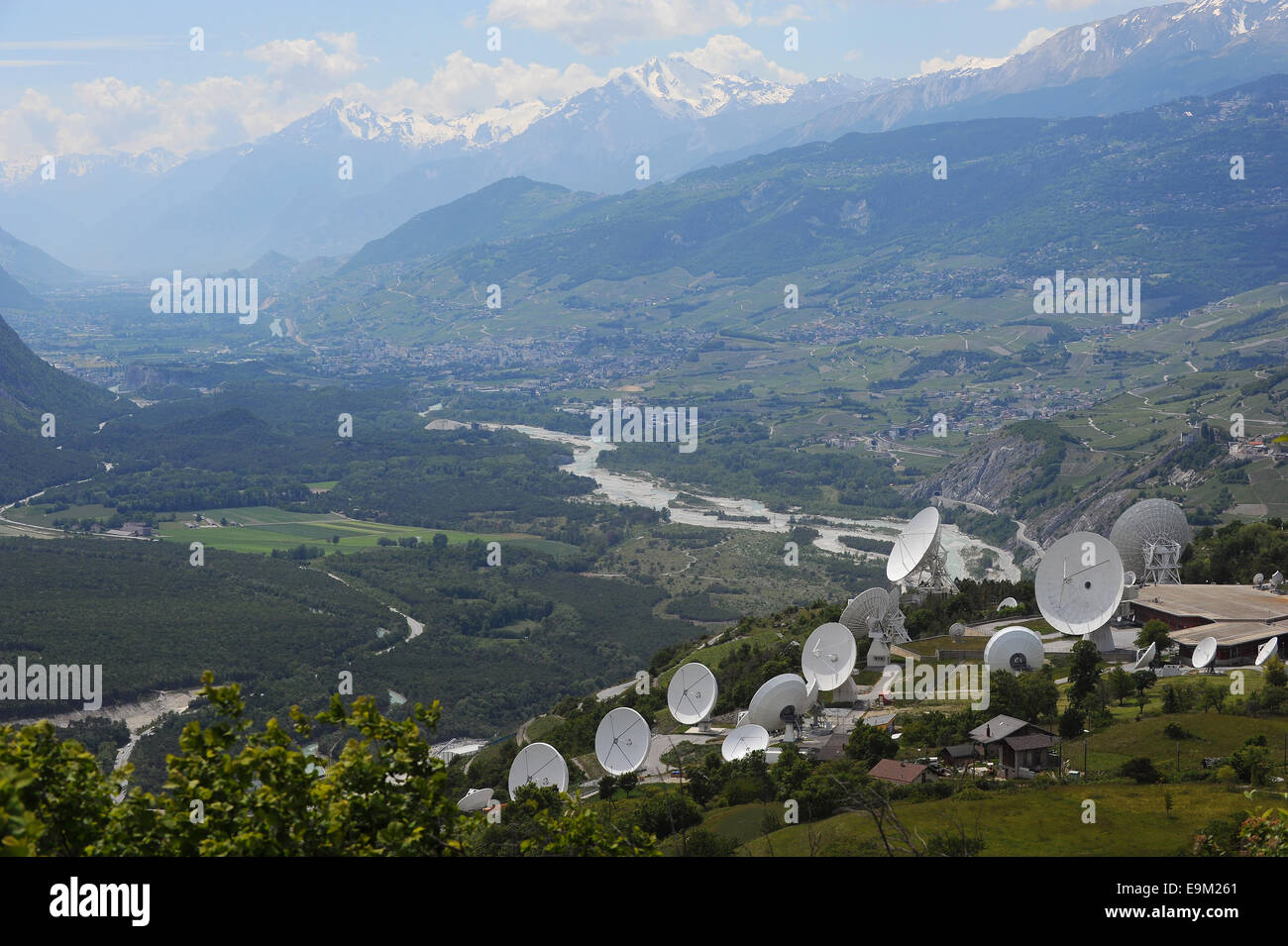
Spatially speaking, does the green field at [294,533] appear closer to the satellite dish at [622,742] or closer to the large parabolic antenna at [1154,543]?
the large parabolic antenna at [1154,543]

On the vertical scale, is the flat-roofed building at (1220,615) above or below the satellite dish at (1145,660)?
above

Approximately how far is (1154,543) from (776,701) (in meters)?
30.2

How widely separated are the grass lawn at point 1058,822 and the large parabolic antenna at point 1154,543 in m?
34.6

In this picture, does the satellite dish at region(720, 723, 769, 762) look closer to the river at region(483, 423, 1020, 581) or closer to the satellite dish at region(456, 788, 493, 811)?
the satellite dish at region(456, 788, 493, 811)

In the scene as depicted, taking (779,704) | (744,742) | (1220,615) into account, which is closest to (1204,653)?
(1220,615)

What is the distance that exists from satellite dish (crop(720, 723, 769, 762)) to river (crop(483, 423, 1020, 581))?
217ft

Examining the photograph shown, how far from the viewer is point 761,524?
14812 cm

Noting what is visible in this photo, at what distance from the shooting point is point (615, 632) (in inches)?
4154

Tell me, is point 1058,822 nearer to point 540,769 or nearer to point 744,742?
point 744,742

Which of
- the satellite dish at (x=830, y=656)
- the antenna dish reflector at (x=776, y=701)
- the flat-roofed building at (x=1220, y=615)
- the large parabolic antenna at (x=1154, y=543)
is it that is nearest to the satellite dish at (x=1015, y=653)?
the satellite dish at (x=830, y=656)

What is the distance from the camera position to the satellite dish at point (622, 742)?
50.0 metres
